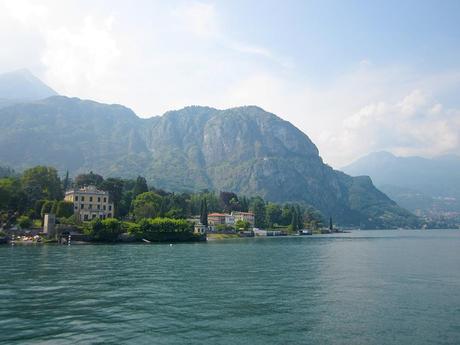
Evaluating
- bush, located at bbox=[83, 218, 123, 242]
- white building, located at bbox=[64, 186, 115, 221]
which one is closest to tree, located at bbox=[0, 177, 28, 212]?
white building, located at bbox=[64, 186, 115, 221]

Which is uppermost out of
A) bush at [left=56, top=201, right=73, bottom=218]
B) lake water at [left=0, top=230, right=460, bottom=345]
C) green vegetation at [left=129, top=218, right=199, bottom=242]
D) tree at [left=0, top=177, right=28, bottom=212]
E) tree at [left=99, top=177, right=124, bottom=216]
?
tree at [left=99, top=177, right=124, bottom=216]

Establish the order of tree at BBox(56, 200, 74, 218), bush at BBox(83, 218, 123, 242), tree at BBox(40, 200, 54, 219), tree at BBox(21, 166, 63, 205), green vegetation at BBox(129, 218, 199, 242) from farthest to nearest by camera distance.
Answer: tree at BBox(21, 166, 63, 205)
tree at BBox(40, 200, 54, 219)
green vegetation at BBox(129, 218, 199, 242)
tree at BBox(56, 200, 74, 218)
bush at BBox(83, 218, 123, 242)

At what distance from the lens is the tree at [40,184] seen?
159 metres

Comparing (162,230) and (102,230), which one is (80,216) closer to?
(102,230)

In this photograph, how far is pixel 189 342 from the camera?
86.7 feet

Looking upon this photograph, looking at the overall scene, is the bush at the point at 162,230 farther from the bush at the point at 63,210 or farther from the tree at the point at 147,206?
the bush at the point at 63,210

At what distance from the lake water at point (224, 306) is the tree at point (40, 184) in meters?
105

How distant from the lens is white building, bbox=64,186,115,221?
158 m

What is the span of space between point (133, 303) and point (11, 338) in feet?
40.4

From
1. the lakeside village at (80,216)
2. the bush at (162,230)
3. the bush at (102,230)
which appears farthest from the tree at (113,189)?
the bush at (102,230)

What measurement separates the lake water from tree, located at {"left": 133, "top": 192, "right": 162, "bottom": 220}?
321 ft

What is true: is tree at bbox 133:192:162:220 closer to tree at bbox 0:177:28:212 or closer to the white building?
the white building

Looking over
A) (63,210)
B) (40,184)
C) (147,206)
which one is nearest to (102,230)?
(63,210)

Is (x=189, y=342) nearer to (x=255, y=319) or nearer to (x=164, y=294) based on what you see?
(x=255, y=319)
